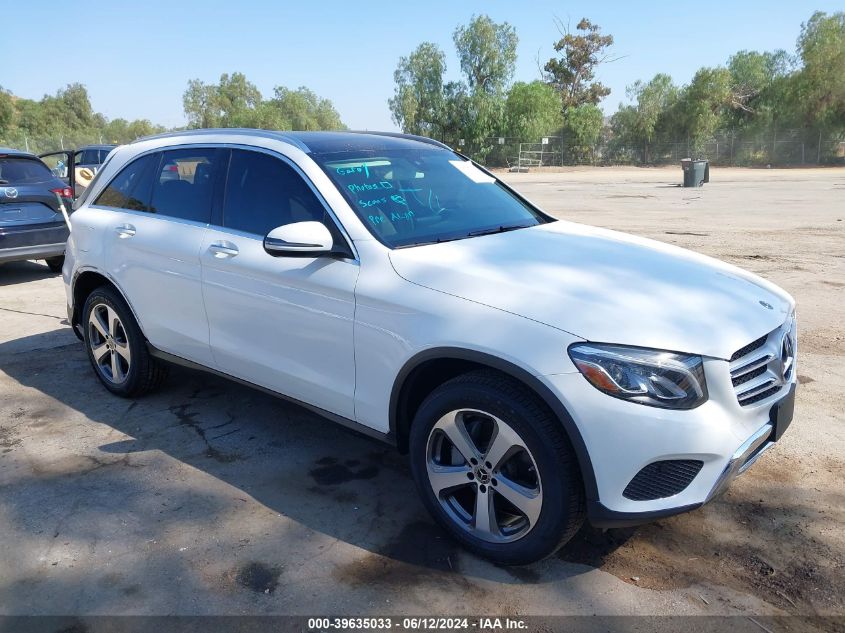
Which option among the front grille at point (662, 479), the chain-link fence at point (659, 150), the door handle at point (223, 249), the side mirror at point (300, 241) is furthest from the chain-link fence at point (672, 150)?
the front grille at point (662, 479)

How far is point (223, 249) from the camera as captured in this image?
3.72 m

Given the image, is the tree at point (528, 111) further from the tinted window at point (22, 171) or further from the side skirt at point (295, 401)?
the side skirt at point (295, 401)

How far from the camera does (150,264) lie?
4207mm

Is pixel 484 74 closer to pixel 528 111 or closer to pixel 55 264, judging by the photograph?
pixel 528 111

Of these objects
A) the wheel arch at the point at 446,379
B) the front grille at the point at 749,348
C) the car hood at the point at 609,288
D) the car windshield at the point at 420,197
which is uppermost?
the car windshield at the point at 420,197

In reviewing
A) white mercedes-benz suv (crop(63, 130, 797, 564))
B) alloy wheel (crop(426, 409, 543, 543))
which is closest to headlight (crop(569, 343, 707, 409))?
white mercedes-benz suv (crop(63, 130, 797, 564))

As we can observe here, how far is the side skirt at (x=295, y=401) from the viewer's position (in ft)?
10.5

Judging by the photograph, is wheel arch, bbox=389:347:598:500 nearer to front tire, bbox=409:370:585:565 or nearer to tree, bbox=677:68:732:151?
front tire, bbox=409:370:585:565

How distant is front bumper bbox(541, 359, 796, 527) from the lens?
2.39 m

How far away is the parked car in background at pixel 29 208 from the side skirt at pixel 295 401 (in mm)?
5117

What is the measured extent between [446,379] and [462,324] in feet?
1.38

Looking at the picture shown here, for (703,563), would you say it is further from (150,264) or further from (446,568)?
(150,264)

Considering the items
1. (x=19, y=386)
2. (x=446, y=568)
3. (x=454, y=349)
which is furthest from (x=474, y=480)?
(x=19, y=386)

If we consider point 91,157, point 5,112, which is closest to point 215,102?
point 5,112
